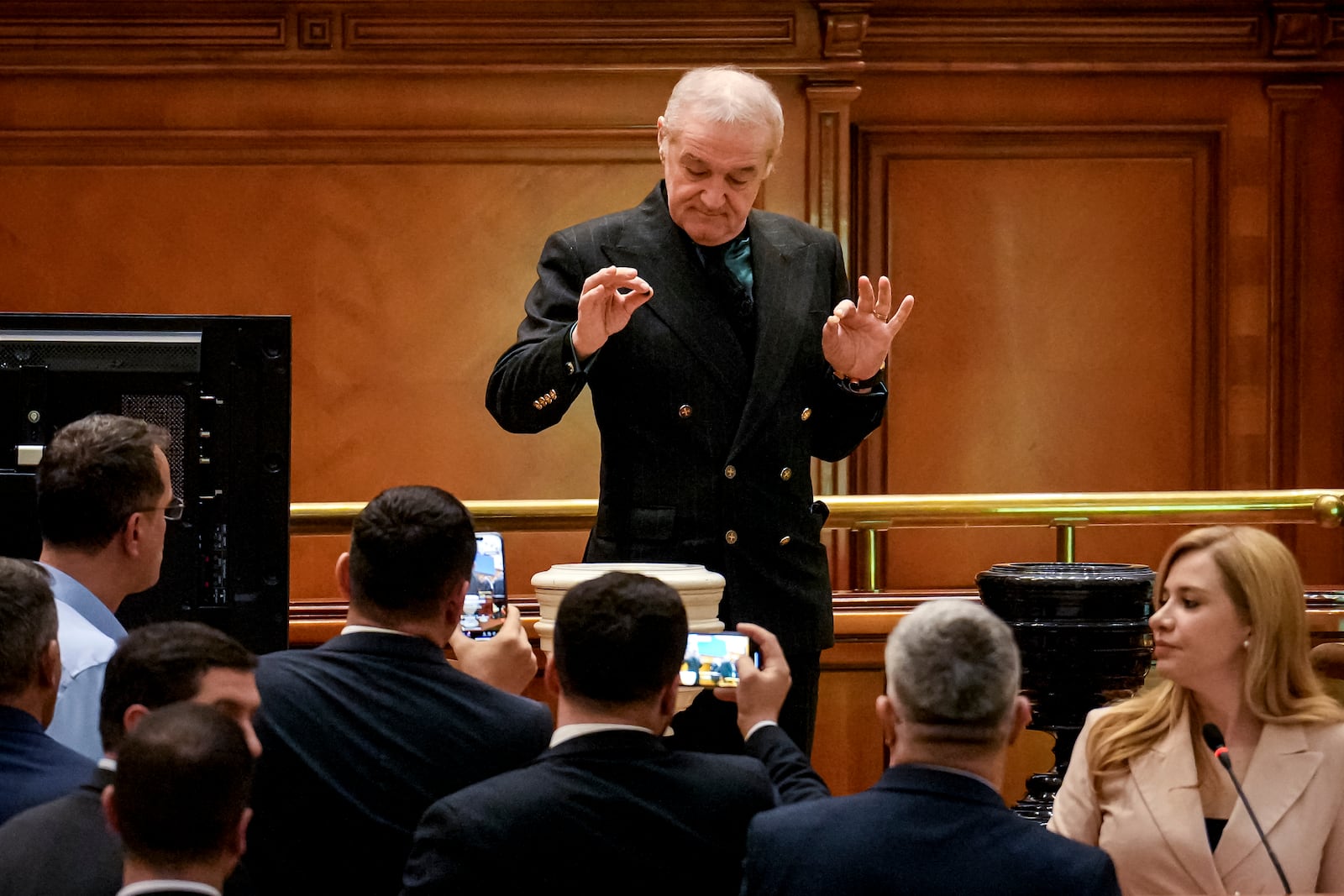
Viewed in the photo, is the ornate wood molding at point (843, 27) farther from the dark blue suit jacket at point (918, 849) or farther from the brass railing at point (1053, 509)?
the dark blue suit jacket at point (918, 849)

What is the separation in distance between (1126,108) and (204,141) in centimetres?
281

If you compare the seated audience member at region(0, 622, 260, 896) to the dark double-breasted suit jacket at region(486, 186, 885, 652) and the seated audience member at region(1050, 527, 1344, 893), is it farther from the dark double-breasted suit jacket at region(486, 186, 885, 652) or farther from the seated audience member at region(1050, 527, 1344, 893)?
the seated audience member at region(1050, 527, 1344, 893)

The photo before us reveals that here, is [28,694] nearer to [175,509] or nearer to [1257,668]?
[175,509]

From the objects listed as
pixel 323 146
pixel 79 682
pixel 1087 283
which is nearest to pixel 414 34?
pixel 323 146

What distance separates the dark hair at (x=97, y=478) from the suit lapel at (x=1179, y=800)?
4.83 feet

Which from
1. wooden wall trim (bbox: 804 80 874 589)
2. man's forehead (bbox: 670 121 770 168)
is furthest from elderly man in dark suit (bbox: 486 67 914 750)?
wooden wall trim (bbox: 804 80 874 589)

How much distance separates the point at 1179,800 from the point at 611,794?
1026 mm

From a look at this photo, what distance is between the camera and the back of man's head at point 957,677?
161 centimetres

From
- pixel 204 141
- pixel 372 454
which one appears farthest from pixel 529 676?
pixel 204 141

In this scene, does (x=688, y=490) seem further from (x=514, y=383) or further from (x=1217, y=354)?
(x=1217, y=354)

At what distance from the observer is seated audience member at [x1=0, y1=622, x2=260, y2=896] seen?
4.69 ft

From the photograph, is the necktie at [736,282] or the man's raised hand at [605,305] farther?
the necktie at [736,282]

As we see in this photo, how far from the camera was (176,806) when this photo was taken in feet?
4.34

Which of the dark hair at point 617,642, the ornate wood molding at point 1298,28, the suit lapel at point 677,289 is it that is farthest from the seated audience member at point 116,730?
the ornate wood molding at point 1298,28
